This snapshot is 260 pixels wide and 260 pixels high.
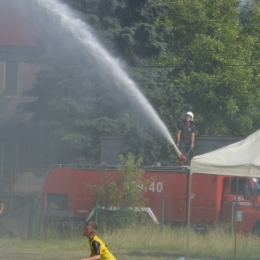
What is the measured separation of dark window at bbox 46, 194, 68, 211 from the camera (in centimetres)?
1850

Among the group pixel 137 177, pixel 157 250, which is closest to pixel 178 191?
pixel 137 177

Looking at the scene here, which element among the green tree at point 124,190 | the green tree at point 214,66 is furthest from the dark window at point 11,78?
the green tree at point 124,190

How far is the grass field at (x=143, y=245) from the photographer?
14.1 meters

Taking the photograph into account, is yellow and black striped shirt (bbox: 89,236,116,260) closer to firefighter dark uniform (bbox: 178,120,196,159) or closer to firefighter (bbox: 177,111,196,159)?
firefighter (bbox: 177,111,196,159)

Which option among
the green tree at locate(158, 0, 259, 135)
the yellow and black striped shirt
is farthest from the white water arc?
the yellow and black striped shirt

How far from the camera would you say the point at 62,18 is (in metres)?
21.8

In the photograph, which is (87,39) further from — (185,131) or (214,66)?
(214,66)

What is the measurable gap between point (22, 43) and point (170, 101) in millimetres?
12574

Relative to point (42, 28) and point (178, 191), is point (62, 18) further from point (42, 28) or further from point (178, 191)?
point (178, 191)

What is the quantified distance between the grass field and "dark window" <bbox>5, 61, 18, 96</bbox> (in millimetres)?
20591

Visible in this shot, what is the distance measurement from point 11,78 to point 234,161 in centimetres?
2661

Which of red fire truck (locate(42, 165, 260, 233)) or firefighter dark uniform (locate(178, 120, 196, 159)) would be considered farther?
firefighter dark uniform (locate(178, 120, 196, 159))

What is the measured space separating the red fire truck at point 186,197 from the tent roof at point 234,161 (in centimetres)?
393

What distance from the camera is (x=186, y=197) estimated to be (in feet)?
55.0
